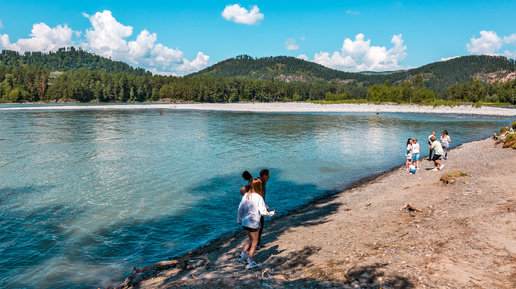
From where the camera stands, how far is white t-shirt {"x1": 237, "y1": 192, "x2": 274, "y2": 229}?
815 cm

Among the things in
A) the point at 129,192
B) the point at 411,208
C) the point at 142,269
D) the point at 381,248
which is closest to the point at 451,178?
the point at 411,208

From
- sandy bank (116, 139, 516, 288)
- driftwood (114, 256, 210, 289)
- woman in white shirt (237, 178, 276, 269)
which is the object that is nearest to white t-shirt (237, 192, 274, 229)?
woman in white shirt (237, 178, 276, 269)

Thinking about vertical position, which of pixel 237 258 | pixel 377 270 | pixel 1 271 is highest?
pixel 377 270

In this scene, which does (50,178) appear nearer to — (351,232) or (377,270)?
(351,232)

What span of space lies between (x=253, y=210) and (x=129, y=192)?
12176mm

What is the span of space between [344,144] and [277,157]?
37.6 ft

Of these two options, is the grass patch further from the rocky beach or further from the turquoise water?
→ the turquoise water

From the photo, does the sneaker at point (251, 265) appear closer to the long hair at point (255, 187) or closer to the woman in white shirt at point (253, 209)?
the woman in white shirt at point (253, 209)

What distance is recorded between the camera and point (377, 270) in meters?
7.36

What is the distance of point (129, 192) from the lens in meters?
17.7

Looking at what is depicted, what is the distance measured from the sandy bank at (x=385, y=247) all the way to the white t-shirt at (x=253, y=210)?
133 centimetres

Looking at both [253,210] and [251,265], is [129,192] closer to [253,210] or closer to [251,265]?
[251,265]

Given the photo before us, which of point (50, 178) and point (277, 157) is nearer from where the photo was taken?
point (50, 178)

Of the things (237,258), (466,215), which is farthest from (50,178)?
(466,215)
